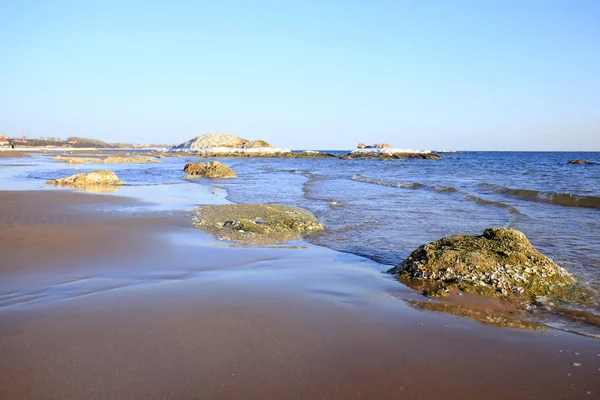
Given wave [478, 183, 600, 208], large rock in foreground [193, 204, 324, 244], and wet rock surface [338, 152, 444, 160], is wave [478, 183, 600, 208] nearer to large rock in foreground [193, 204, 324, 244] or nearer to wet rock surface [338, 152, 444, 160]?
large rock in foreground [193, 204, 324, 244]

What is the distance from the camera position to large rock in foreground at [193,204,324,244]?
28.9 ft

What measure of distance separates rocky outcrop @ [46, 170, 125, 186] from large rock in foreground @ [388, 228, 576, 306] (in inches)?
674

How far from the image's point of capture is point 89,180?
1967cm

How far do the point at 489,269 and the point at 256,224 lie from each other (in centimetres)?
523

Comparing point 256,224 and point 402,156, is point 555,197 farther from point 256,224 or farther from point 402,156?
point 402,156

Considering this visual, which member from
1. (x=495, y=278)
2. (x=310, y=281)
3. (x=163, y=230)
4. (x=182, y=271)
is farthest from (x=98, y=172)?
(x=495, y=278)

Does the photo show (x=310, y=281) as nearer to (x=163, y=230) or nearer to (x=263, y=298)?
(x=263, y=298)

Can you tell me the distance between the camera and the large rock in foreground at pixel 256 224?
28.9ft

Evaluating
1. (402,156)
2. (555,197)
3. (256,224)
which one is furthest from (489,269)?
(402,156)

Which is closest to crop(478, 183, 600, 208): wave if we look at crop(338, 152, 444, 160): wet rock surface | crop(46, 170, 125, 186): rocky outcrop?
crop(46, 170, 125, 186): rocky outcrop

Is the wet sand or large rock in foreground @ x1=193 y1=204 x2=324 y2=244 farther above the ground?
the wet sand

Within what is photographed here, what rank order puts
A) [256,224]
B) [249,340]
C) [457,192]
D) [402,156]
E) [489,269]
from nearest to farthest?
[249,340]
[489,269]
[256,224]
[457,192]
[402,156]

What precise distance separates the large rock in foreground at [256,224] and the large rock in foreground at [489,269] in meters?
3.31

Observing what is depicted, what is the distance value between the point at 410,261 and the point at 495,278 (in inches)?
43.6
